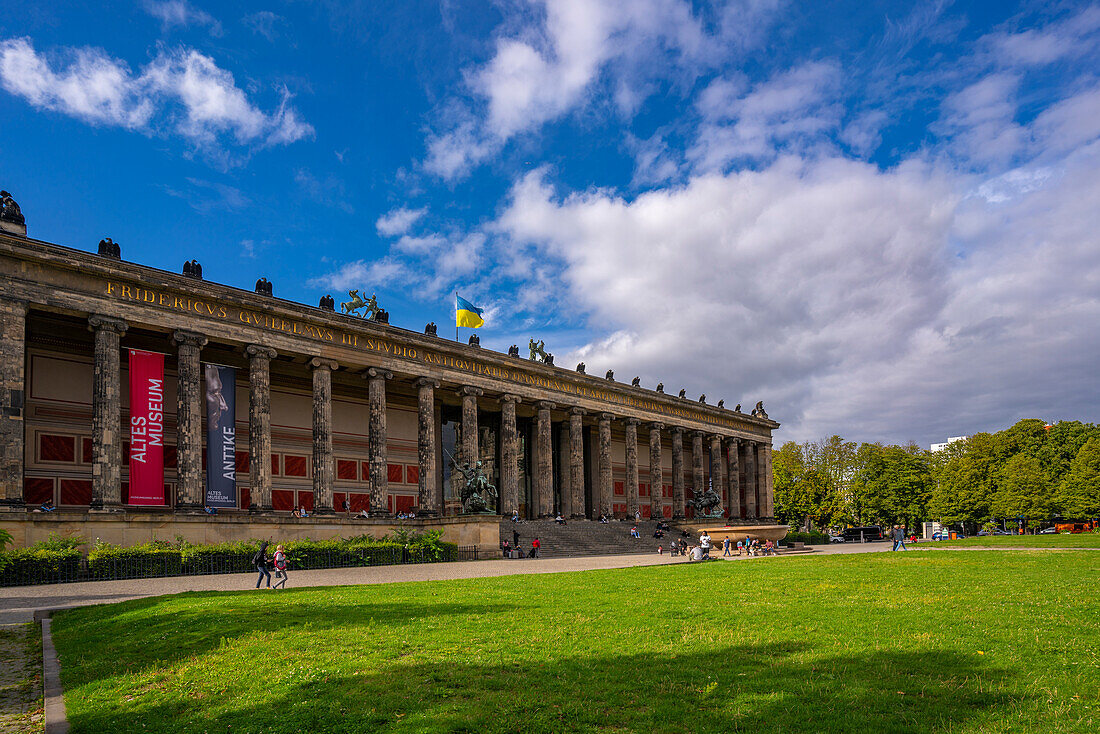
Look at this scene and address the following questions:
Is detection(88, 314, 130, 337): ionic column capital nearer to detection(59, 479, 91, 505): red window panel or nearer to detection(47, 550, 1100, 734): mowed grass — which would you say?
detection(59, 479, 91, 505): red window panel

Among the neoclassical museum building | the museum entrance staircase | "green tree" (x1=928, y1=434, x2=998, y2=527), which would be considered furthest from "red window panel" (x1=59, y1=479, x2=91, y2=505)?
"green tree" (x1=928, y1=434, x2=998, y2=527)

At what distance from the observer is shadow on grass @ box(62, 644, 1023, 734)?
6895 mm

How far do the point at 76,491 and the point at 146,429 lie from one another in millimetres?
7624

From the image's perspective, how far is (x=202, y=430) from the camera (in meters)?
40.8

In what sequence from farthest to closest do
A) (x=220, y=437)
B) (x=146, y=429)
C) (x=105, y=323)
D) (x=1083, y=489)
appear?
(x=1083, y=489)
(x=220, y=437)
(x=146, y=429)
(x=105, y=323)

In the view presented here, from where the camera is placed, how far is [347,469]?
4866 cm

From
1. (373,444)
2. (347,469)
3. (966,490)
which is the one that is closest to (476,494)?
(373,444)

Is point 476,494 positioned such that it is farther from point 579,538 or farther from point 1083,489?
point 1083,489

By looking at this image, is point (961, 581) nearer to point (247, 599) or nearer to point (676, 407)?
point (247, 599)

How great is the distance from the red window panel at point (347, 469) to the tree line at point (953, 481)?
52037 millimetres

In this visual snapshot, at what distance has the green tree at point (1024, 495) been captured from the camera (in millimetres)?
72125

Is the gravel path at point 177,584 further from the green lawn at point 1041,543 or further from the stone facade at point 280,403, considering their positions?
the green lawn at point 1041,543

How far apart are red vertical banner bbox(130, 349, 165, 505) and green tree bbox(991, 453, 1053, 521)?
75.8m

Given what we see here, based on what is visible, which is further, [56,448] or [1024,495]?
[1024,495]
